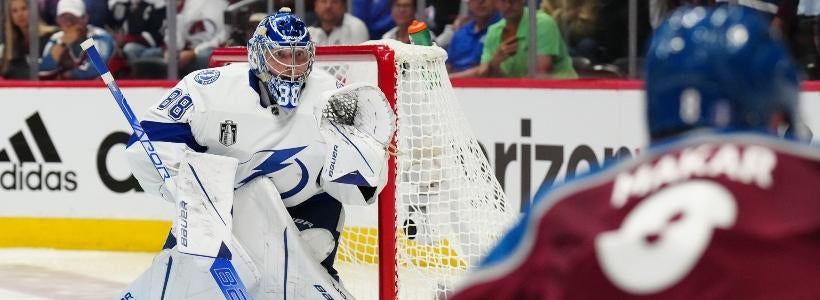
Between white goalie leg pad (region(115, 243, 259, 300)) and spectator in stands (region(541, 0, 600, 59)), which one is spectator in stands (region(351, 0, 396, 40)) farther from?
white goalie leg pad (region(115, 243, 259, 300))

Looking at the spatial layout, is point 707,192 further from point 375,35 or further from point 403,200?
point 375,35

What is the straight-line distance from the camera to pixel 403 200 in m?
4.76

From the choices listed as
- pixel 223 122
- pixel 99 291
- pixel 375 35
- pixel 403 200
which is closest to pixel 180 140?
pixel 223 122

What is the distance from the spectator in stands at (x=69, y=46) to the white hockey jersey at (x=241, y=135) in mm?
3637

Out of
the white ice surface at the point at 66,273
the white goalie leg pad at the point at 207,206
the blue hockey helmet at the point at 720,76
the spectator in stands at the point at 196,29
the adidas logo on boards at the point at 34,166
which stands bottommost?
the white ice surface at the point at 66,273

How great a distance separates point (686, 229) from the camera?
1.16 metres

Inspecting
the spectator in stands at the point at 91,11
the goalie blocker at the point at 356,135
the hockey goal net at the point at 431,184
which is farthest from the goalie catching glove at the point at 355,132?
the spectator in stands at the point at 91,11

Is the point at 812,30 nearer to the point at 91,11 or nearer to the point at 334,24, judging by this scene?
the point at 334,24

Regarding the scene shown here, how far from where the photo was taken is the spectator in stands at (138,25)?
7.15m

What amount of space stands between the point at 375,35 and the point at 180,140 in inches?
118

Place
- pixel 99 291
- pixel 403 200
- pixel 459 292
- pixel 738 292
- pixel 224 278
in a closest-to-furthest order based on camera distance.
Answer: pixel 738 292, pixel 459 292, pixel 224 278, pixel 403 200, pixel 99 291

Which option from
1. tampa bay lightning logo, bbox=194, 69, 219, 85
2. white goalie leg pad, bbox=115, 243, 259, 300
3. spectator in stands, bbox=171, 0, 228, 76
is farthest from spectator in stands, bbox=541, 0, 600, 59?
white goalie leg pad, bbox=115, 243, 259, 300

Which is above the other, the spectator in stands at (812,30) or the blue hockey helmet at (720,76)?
the blue hockey helmet at (720,76)

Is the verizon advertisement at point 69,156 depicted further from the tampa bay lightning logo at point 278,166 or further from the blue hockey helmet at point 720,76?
the blue hockey helmet at point 720,76
